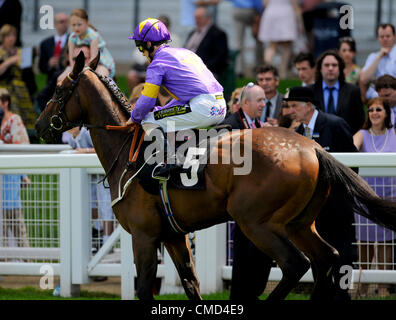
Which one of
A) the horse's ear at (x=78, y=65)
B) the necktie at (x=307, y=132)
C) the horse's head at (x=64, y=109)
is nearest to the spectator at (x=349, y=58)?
the necktie at (x=307, y=132)

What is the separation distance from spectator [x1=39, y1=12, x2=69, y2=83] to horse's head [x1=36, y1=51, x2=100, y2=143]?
402 centimetres

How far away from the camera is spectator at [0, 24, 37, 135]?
11.3 m

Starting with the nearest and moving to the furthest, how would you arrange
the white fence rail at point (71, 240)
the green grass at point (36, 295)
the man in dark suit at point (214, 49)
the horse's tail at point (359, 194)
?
the horse's tail at point (359, 194) → the white fence rail at point (71, 240) → the green grass at point (36, 295) → the man in dark suit at point (214, 49)

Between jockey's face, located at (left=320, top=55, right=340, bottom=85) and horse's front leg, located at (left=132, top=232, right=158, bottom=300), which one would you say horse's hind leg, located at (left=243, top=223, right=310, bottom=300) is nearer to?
horse's front leg, located at (left=132, top=232, right=158, bottom=300)

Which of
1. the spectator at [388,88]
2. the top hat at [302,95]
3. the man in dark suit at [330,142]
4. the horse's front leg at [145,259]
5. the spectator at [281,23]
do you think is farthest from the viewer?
the spectator at [281,23]

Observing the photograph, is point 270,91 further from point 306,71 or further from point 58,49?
point 58,49

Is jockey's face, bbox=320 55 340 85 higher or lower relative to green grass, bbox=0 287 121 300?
higher

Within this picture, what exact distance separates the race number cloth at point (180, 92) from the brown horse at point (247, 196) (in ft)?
0.83

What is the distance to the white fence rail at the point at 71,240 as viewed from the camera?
7.51 m

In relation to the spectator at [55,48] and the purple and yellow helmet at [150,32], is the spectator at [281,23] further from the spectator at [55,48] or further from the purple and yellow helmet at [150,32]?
the purple and yellow helmet at [150,32]

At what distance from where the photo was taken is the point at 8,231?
787 cm

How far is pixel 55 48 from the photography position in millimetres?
11195

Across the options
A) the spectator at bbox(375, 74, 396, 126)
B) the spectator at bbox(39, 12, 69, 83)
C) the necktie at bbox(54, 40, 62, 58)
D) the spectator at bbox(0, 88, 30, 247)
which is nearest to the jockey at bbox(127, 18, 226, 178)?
the spectator at bbox(0, 88, 30, 247)

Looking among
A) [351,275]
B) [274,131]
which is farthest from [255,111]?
[351,275]
